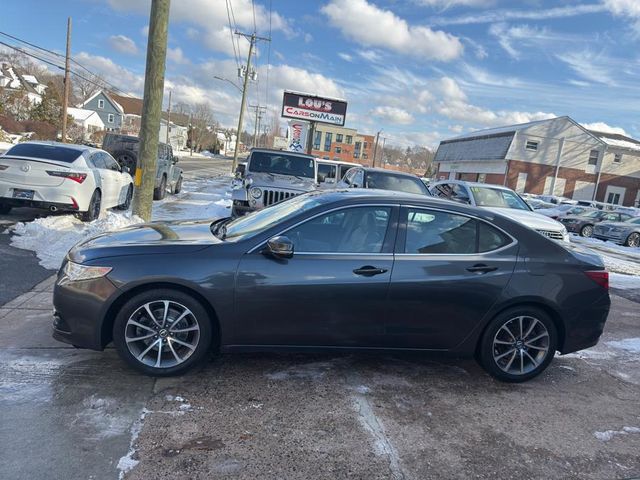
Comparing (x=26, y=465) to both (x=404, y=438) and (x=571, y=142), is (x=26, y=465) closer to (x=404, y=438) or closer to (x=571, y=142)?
(x=404, y=438)

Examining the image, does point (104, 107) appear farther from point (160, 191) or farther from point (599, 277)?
point (599, 277)

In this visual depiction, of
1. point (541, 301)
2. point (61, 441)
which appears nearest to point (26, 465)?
point (61, 441)

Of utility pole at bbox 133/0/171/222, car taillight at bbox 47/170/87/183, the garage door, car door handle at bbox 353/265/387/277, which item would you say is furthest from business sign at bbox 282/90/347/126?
the garage door

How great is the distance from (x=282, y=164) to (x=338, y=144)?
8454 cm

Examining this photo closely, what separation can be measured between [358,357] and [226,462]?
1.91 meters

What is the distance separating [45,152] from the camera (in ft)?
28.4

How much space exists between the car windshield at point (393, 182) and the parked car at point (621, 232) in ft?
46.5

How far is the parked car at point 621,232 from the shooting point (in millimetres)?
19531

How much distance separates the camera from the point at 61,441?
2828 mm

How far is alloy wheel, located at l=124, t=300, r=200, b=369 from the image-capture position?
358 centimetres

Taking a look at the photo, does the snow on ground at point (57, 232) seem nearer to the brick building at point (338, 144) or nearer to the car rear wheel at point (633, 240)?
the car rear wheel at point (633, 240)

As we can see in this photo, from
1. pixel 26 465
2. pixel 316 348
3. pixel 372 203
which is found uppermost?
pixel 372 203

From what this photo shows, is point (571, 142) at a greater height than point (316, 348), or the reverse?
point (571, 142)

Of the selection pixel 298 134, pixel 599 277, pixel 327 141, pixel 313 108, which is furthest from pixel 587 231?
pixel 327 141
